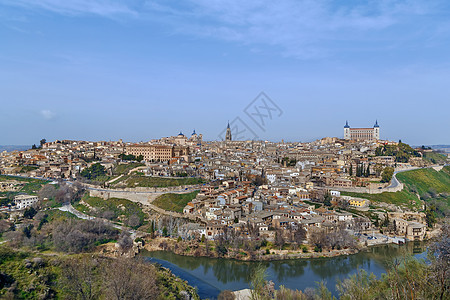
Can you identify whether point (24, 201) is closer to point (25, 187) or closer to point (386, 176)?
point (25, 187)

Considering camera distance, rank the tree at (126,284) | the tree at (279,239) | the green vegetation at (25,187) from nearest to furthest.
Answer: the tree at (126,284) < the tree at (279,239) < the green vegetation at (25,187)

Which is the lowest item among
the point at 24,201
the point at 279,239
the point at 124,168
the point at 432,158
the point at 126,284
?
the point at 279,239

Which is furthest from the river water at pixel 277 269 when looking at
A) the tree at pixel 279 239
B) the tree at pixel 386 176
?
the tree at pixel 386 176

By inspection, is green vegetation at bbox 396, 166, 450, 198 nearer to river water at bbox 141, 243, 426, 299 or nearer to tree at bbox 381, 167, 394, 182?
tree at bbox 381, 167, 394, 182

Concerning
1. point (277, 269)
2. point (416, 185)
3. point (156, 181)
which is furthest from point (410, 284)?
point (416, 185)

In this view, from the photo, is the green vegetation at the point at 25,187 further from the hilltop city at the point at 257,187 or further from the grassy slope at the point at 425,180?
the grassy slope at the point at 425,180

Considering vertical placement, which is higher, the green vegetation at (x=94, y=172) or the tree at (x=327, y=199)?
the green vegetation at (x=94, y=172)

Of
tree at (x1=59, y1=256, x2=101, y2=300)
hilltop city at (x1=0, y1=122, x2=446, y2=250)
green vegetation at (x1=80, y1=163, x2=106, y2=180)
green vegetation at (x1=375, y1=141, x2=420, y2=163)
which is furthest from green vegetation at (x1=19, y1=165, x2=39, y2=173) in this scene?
green vegetation at (x1=375, y1=141, x2=420, y2=163)
